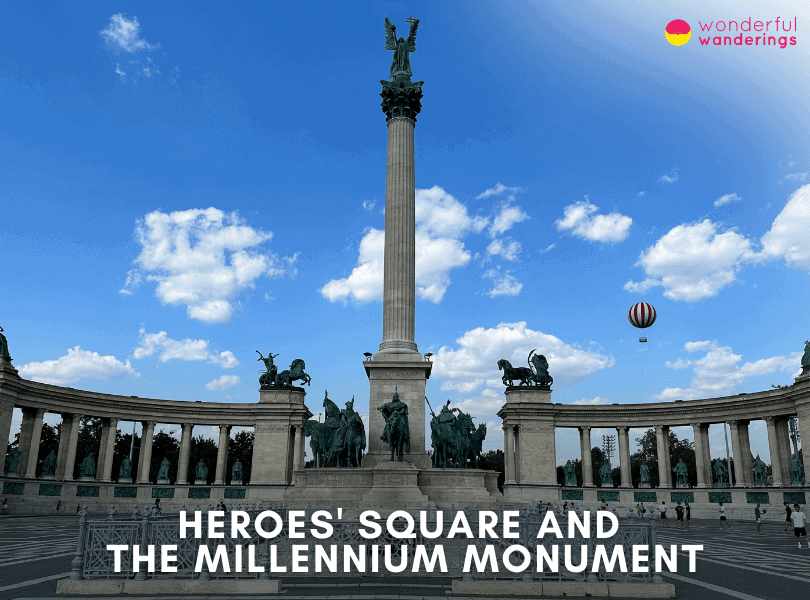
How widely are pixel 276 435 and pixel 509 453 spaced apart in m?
27.5

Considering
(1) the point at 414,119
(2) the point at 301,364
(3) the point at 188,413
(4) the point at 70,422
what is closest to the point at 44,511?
(4) the point at 70,422

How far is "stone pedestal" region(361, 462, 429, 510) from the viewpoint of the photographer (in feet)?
89.1

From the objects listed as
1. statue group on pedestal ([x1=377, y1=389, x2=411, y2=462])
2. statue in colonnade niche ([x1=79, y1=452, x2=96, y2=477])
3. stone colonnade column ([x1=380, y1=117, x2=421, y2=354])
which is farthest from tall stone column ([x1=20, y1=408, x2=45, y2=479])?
statue group on pedestal ([x1=377, y1=389, x2=411, y2=462])

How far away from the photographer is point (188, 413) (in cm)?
6744

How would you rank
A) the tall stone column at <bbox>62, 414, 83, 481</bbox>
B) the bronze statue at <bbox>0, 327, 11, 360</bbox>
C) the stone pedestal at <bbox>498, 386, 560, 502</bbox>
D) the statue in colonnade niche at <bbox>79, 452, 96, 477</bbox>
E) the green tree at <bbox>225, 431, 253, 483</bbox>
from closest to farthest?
1. the bronze statue at <bbox>0, 327, 11, 360</bbox>
2. the tall stone column at <bbox>62, 414, 83, 481</bbox>
3. the statue in colonnade niche at <bbox>79, 452, 96, 477</bbox>
4. the stone pedestal at <bbox>498, 386, 560, 502</bbox>
5. the green tree at <bbox>225, 431, 253, 483</bbox>

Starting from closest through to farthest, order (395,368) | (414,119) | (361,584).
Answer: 1. (361,584)
2. (395,368)
3. (414,119)

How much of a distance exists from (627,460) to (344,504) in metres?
49.7

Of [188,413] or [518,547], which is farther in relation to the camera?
[188,413]

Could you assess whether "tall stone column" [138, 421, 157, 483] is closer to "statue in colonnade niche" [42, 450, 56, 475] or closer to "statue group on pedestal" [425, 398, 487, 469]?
"statue in colonnade niche" [42, 450, 56, 475]

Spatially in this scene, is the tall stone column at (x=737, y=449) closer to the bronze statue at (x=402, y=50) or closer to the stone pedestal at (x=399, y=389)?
the stone pedestal at (x=399, y=389)

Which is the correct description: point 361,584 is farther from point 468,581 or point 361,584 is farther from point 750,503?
point 750,503


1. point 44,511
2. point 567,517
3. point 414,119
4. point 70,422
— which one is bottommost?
point 44,511

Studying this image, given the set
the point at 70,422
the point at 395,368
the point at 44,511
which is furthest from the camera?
the point at 70,422

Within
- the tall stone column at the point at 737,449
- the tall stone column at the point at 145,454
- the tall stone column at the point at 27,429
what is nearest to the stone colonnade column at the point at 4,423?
the tall stone column at the point at 27,429
